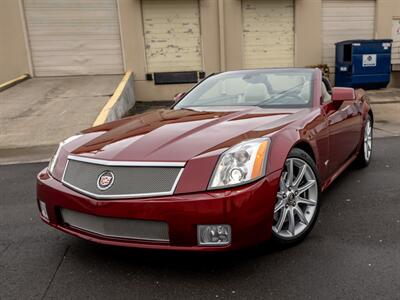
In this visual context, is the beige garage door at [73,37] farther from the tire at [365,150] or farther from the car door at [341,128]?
the car door at [341,128]

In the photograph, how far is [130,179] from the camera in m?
2.50

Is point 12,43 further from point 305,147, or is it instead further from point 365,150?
point 305,147

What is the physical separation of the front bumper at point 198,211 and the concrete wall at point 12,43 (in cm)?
1171

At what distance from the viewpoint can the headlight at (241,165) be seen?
7.98 ft

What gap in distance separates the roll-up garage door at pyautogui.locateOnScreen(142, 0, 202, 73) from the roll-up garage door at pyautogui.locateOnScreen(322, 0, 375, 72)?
14.2 ft

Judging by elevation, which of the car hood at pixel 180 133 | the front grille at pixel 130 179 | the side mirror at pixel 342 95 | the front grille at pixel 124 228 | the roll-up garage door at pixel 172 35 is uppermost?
the roll-up garage door at pixel 172 35

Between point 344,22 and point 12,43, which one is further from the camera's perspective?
point 344,22

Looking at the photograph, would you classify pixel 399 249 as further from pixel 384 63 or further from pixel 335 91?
pixel 384 63

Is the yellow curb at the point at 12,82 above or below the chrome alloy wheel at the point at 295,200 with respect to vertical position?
above

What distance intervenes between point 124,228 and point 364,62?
477 inches

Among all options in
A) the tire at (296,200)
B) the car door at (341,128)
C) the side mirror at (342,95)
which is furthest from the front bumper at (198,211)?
the side mirror at (342,95)

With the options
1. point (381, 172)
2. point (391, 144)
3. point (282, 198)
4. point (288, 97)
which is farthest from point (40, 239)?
point (391, 144)

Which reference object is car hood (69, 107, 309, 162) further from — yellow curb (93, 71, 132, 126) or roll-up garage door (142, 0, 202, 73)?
roll-up garage door (142, 0, 202, 73)

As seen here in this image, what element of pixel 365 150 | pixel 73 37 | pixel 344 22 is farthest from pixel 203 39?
pixel 365 150
